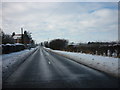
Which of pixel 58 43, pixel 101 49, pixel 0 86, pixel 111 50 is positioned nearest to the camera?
pixel 0 86

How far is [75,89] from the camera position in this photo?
693 centimetres

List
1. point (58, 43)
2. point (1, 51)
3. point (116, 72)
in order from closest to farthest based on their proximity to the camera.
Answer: point (116, 72), point (1, 51), point (58, 43)

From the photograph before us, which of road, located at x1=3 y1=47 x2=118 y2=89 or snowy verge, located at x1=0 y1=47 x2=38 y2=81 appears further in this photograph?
snowy verge, located at x1=0 y1=47 x2=38 y2=81

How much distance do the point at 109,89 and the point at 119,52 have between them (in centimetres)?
1679

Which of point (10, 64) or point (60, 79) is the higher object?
point (10, 64)

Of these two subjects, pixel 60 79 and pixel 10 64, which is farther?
pixel 10 64

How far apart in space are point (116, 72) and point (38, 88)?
18.8 feet

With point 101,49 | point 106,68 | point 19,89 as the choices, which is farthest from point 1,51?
point 19,89

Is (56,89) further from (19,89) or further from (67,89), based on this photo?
(19,89)

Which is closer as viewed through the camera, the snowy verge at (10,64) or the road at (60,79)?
the road at (60,79)

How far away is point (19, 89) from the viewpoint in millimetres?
7098

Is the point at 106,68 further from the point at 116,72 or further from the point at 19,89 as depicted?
the point at 19,89

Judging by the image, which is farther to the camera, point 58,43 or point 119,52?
point 58,43

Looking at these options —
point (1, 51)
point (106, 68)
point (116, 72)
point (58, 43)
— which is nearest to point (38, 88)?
point (116, 72)
